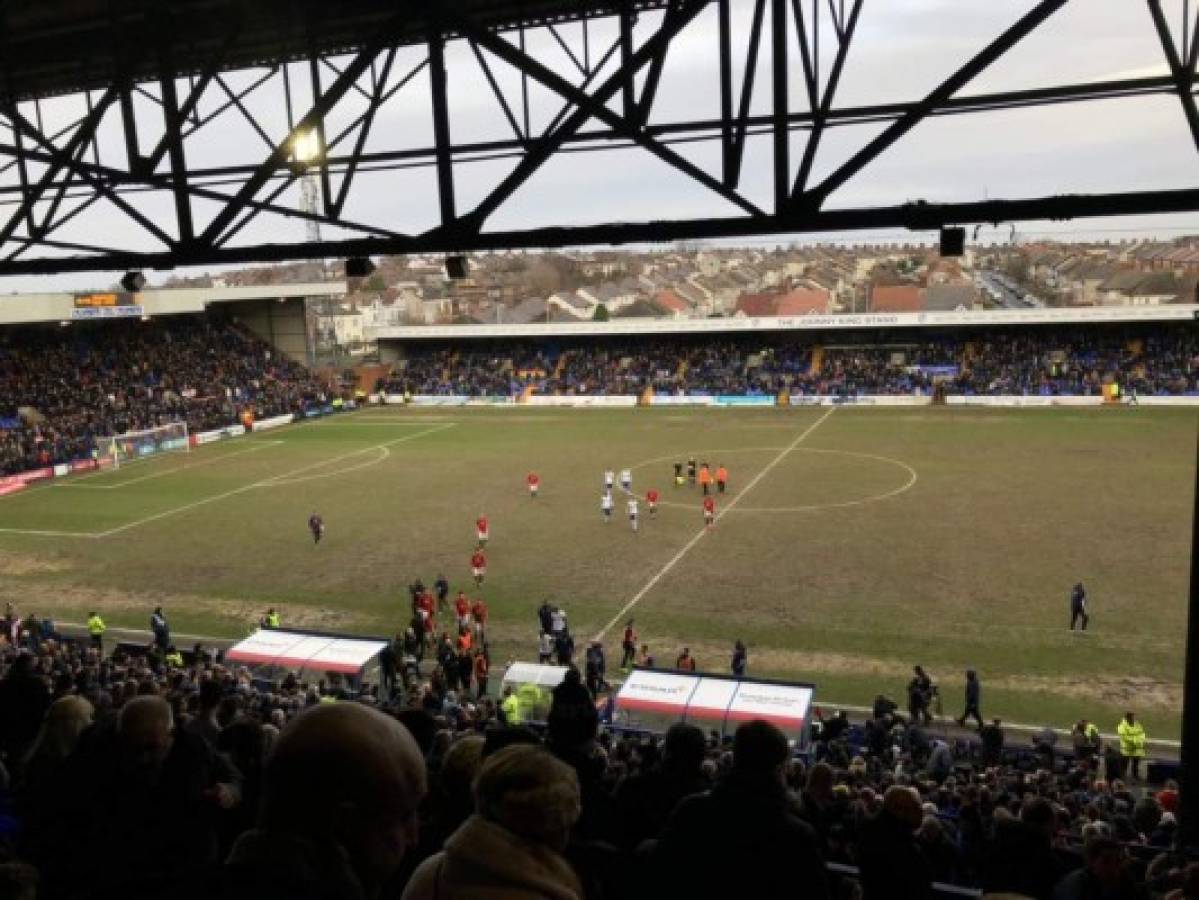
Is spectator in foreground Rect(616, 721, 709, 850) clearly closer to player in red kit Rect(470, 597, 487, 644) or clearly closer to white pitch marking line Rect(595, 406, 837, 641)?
player in red kit Rect(470, 597, 487, 644)

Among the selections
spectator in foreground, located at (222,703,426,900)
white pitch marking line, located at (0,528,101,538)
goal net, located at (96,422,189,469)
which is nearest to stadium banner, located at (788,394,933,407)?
goal net, located at (96,422,189,469)

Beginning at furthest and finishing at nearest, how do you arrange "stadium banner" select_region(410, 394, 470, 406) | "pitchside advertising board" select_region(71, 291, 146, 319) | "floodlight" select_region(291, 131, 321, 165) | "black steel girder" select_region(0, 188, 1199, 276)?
1. "stadium banner" select_region(410, 394, 470, 406)
2. "pitchside advertising board" select_region(71, 291, 146, 319)
3. "floodlight" select_region(291, 131, 321, 165)
4. "black steel girder" select_region(0, 188, 1199, 276)

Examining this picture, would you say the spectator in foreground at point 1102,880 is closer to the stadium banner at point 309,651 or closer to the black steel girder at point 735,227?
the black steel girder at point 735,227

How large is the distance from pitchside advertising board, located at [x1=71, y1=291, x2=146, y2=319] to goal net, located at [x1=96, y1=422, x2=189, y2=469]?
717cm

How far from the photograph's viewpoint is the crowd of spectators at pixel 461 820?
189cm

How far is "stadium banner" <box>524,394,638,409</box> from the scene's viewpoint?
6047cm

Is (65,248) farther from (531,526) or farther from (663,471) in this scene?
(663,471)

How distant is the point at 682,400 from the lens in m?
59.4

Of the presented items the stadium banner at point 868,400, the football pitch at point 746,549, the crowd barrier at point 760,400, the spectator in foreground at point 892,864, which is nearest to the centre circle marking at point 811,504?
the football pitch at point 746,549

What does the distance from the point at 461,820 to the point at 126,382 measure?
57528 mm

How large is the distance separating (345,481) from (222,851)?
3527 centimetres

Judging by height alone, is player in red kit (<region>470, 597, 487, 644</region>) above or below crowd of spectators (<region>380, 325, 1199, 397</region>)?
below

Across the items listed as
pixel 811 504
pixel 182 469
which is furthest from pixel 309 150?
pixel 182 469

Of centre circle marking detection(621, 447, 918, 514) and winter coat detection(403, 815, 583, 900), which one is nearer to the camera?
winter coat detection(403, 815, 583, 900)
